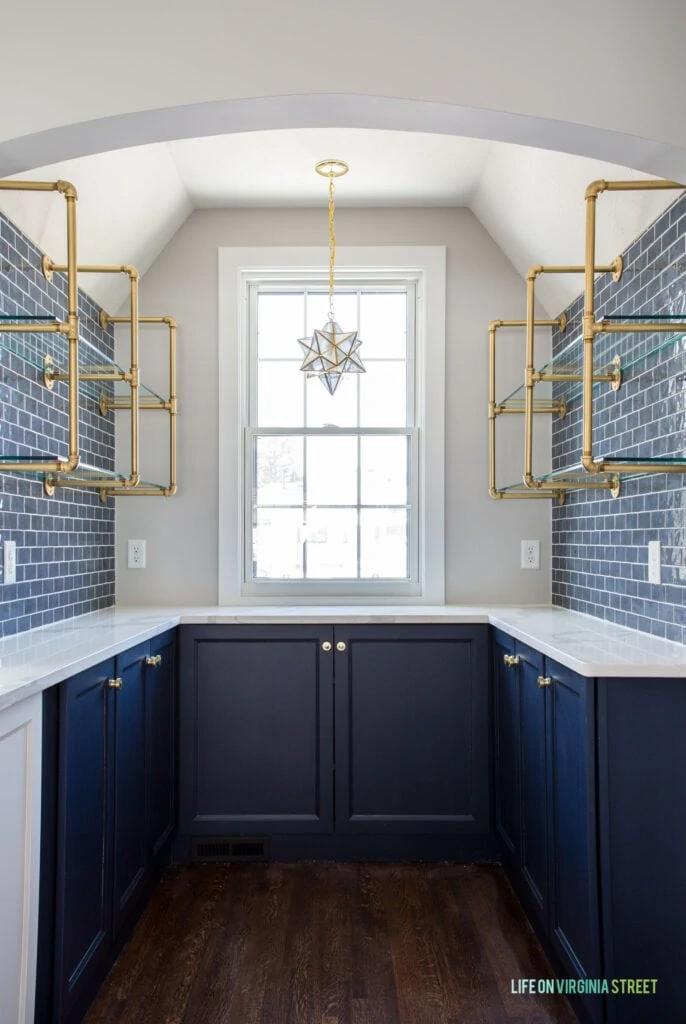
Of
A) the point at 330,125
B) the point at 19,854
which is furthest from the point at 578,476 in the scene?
the point at 19,854

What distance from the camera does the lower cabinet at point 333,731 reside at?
3.05m

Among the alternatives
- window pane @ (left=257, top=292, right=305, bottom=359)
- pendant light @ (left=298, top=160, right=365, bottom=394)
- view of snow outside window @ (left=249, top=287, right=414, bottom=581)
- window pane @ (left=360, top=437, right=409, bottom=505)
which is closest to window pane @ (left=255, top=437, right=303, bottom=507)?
view of snow outside window @ (left=249, top=287, right=414, bottom=581)

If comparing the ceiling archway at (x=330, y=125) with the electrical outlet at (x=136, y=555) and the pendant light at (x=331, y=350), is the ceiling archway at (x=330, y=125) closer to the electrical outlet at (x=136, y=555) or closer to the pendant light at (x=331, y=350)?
the pendant light at (x=331, y=350)

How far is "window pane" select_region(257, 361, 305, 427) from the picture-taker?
365 centimetres

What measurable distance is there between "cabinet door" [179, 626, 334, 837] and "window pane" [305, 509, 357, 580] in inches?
23.3

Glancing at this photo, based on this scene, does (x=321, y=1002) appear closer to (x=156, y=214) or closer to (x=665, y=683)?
(x=665, y=683)

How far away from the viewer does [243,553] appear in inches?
141

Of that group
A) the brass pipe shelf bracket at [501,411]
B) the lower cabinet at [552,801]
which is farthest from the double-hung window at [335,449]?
the lower cabinet at [552,801]

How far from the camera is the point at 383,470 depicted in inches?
144

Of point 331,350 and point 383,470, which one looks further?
point 383,470

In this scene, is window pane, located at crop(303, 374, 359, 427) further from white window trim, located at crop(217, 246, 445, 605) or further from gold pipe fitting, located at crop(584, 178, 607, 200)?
gold pipe fitting, located at crop(584, 178, 607, 200)

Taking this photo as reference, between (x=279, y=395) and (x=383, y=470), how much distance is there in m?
0.59

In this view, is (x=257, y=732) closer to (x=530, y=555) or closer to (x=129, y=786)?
(x=129, y=786)

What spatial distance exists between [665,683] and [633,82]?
1.37 meters
